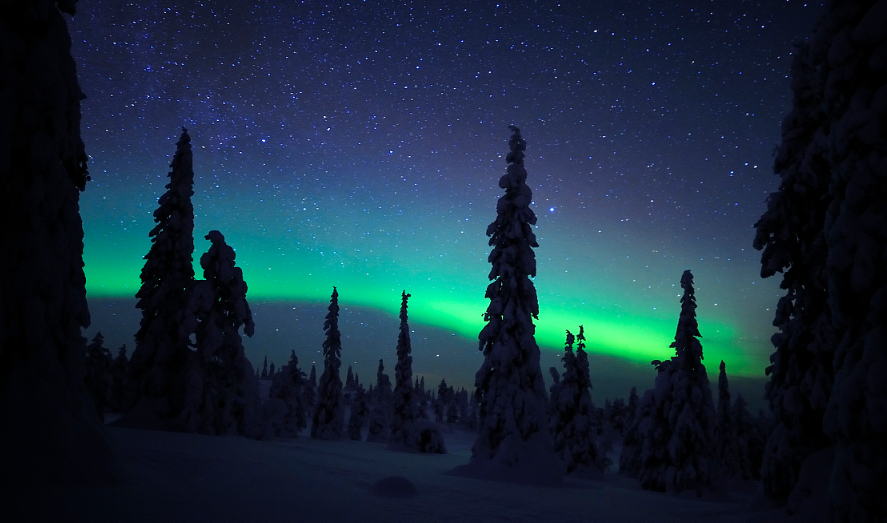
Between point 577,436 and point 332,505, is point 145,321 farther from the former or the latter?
point 577,436

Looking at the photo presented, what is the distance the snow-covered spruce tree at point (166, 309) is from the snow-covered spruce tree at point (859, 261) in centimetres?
2457

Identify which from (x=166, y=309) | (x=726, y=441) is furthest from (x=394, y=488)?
(x=726, y=441)

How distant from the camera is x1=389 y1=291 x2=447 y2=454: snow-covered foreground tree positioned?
142 ft

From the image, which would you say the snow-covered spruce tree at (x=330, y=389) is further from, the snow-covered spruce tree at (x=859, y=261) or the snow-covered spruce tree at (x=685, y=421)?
the snow-covered spruce tree at (x=859, y=261)

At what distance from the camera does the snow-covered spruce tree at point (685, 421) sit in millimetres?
28656

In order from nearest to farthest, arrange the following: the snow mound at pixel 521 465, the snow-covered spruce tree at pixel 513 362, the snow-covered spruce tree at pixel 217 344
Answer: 1. the snow mound at pixel 521 465
2. the snow-covered spruce tree at pixel 513 362
3. the snow-covered spruce tree at pixel 217 344

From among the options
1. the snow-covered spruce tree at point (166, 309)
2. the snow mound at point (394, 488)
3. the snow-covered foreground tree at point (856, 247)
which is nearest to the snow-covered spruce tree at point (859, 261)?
the snow-covered foreground tree at point (856, 247)

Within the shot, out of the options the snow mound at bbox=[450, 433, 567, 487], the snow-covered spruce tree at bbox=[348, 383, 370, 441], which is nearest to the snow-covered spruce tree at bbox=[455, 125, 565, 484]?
the snow mound at bbox=[450, 433, 567, 487]

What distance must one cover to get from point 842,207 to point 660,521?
32.4 ft

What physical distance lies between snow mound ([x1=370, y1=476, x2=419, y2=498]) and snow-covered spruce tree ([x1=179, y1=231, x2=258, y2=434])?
15355 mm

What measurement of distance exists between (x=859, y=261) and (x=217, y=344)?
2425cm

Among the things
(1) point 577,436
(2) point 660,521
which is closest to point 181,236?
(2) point 660,521

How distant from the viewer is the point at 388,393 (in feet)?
319

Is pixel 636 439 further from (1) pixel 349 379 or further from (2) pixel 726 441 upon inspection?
(1) pixel 349 379
